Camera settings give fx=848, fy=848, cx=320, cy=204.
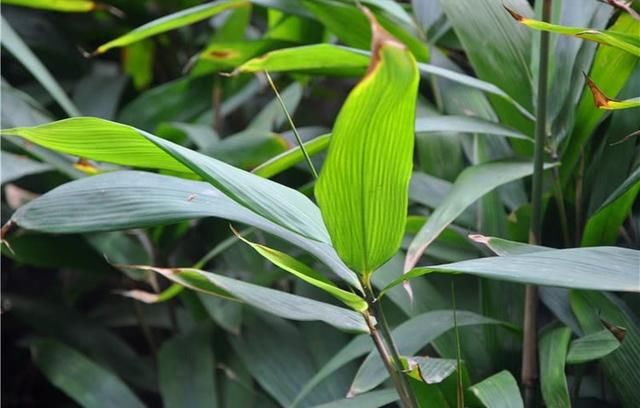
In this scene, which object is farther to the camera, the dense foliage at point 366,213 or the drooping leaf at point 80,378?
the drooping leaf at point 80,378

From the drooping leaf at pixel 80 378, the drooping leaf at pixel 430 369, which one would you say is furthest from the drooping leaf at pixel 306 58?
the drooping leaf at pixel 80 378

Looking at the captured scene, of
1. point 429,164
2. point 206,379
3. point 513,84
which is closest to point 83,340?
point 206,379

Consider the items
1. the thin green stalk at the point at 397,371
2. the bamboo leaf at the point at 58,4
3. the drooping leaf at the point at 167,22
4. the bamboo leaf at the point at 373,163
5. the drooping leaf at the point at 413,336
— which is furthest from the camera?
the bamboo leaf at the point at 58,4

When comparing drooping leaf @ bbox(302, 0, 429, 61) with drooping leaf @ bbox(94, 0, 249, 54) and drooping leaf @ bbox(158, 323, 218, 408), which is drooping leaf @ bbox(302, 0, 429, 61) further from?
drooping leaf @ bbox(158, 323, 218, 408)

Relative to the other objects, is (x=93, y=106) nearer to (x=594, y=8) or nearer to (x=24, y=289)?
(x=24, y=289)

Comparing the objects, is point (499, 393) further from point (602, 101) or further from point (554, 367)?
point (602, 101)

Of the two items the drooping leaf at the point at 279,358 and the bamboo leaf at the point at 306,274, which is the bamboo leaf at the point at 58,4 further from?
the bamboo leaf at the point at 306,274

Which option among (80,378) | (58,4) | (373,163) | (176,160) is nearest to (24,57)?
(58,4)

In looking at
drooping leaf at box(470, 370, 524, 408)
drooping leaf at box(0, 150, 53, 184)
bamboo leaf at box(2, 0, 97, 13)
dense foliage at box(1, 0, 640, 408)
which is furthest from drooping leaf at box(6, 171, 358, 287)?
bamboo leaf at box(2, 0, 97, 13)
